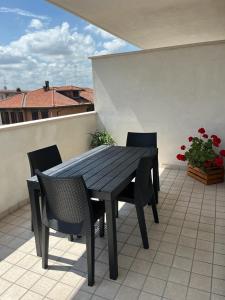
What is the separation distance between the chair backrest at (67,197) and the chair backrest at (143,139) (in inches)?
68.7

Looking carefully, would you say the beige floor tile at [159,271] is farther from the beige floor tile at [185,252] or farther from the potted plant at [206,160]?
the potted plant at [206,160]

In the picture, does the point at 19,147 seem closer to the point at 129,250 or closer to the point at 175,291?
the point at 129,250

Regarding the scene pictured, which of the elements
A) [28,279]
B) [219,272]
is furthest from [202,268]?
[28,279]

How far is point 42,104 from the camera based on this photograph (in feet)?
59.5

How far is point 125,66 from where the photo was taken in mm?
4559

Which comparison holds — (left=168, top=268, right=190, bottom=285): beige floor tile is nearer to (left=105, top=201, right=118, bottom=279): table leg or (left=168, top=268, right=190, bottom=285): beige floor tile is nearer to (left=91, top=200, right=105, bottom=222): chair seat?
(left=105, top=201, right=118, bottom=279): table leg

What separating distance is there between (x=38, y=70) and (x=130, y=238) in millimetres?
16232

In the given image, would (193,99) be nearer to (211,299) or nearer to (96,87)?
(96,87)

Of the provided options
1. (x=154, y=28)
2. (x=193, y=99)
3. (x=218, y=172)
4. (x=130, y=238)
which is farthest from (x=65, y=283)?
(x=154, y=28)

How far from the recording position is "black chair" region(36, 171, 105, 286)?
1.72 m

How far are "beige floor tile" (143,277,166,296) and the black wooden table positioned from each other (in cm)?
26

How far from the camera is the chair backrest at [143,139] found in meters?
3.30

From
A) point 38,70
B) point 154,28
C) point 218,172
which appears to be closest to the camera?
point 218,172

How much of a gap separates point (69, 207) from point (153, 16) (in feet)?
11.0
